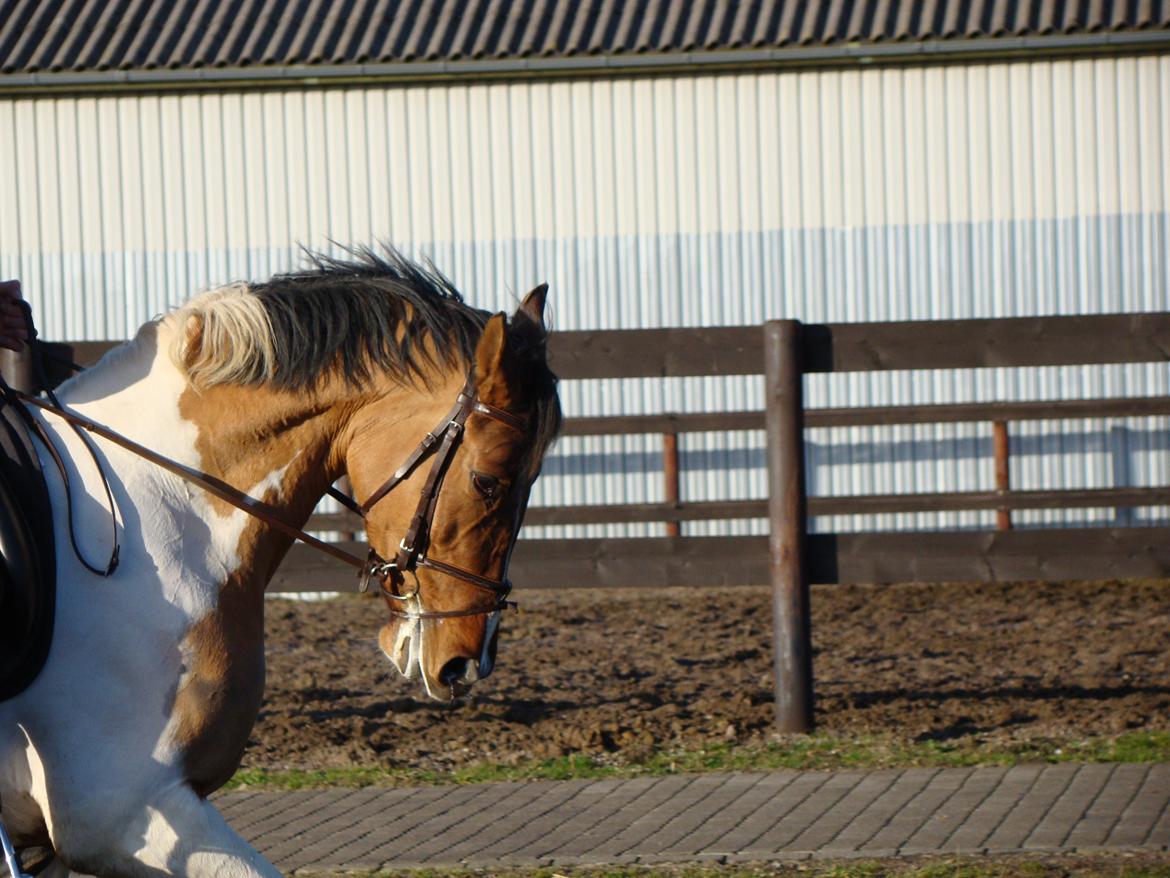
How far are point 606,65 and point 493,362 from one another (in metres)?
8.99

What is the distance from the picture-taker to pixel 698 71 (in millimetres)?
12141

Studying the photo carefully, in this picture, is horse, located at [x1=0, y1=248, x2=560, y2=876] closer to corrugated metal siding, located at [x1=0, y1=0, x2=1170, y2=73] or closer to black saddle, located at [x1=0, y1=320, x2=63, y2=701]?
black saddle, located at [x1=0, y1=320, x2=63, y2=701]

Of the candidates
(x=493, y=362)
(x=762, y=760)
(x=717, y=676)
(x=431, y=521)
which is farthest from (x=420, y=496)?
(x=717, y=676)

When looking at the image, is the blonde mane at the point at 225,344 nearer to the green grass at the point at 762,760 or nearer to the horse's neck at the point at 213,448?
the horse's neck at the point at 213,448

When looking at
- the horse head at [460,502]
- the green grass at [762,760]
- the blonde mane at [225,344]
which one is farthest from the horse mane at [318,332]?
the green grass at [762,760]

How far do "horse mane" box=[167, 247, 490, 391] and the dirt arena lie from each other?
3672mm

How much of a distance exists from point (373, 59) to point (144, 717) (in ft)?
31.7

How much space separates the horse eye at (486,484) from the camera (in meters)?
3.42

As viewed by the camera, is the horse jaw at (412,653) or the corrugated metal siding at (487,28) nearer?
the horse jaw at (412,653)

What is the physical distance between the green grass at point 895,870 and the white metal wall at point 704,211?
22.9 ft

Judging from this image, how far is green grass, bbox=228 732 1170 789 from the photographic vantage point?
21.6ft

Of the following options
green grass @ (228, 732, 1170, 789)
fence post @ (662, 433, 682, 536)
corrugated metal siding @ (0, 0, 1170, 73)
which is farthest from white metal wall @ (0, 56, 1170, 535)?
green grass @ (228, 732, 1170, 789)

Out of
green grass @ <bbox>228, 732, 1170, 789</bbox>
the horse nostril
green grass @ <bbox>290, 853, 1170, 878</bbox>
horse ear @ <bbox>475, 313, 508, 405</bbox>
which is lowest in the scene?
green grass @ <bbox>290, 853, 1170, 878</bbox>

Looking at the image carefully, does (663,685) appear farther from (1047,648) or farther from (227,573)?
(227,573)
